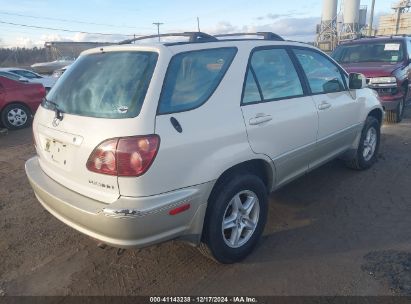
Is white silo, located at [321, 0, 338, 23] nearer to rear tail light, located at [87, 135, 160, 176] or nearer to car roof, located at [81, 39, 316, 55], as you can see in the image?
car roof, located at [81, 39, 316, 55]

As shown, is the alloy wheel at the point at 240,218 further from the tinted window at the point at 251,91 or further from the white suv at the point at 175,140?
the tinted window at the point at 251,91

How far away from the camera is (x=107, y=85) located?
104 inches

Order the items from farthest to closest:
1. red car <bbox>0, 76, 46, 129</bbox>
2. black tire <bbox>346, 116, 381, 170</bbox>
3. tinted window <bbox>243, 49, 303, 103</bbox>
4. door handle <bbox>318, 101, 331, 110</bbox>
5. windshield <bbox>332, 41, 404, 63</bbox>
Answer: red car <bbox>0, 76, 46, 129</bbox> < windshield <bbox>332, 41, 404, 63</bbox> < black tire <bbox>346, 116, 381, 170</bbox> < door handle <bbox>318, 101, 331, 110</bbox> < tinted window <bbox>243, 49, 303, 103</bbox>

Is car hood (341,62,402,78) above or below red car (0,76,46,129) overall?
above

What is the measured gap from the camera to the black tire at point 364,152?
4.83 m

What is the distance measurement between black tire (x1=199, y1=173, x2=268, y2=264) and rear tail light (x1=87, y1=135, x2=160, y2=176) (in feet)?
2.25

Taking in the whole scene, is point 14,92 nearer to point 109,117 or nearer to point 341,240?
point 109,117

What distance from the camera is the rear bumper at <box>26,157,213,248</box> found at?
2.31 m

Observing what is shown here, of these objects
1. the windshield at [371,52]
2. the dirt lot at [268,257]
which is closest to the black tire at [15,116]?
the dirt lot at [268,257]

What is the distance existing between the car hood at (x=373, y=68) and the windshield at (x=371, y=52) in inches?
12.8

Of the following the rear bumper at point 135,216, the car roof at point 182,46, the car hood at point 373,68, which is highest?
the car roof at point 182,46

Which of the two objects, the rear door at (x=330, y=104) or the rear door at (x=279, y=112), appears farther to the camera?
the rear door at (x=330, y=104)

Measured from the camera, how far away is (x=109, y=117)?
2422mm

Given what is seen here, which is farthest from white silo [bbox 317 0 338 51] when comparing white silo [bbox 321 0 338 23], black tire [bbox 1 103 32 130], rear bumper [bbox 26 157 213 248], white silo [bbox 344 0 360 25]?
rear bumper [bbox 26 157 213 248]
